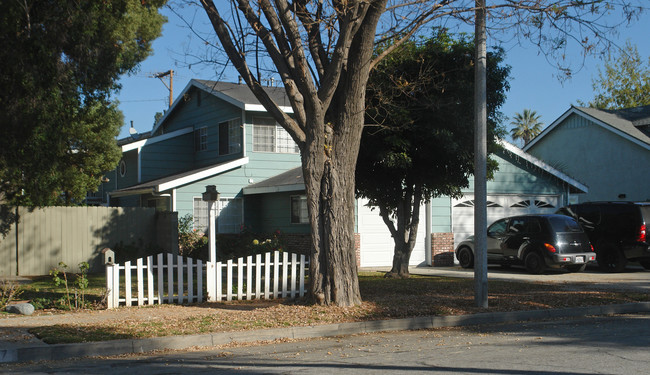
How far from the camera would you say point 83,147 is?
1875cm

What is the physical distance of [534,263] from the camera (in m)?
17.8

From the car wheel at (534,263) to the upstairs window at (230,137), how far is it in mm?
10875

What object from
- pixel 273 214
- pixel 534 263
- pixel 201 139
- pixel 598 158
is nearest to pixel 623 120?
pixel 598 158

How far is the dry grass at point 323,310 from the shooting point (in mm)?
9203

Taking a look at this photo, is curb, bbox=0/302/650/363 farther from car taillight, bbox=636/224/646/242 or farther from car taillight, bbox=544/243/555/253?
car taillight, bbox=636/224/646/242

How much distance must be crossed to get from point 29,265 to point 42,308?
8170 mm

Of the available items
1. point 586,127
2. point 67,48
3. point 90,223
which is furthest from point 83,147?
point 586,127

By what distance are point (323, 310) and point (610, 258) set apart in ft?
38.3

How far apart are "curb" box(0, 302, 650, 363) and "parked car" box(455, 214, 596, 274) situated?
516 centimetres

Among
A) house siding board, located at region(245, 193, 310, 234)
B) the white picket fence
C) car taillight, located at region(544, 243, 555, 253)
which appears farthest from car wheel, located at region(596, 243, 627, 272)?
the white picket fence

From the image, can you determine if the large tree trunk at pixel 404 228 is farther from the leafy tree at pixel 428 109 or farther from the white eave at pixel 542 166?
the white eave at pixel 542 166

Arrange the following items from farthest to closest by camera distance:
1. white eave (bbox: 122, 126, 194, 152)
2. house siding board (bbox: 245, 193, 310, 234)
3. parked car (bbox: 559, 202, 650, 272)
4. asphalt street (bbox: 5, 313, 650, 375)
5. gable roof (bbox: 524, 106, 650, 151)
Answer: gable roof (bbox: 524, 106, 650, 151)
white eave (bbox: 122, 126, 194, 152)
house siding board (bbox: 245, 193, 310, 234)
parked car (bbox: 559, 202, 650, 272)
asphalt street (bbox: 5, 313, 650, 375)

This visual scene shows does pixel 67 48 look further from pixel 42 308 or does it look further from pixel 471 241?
pixel 471 241

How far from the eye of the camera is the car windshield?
17250 millimetres
